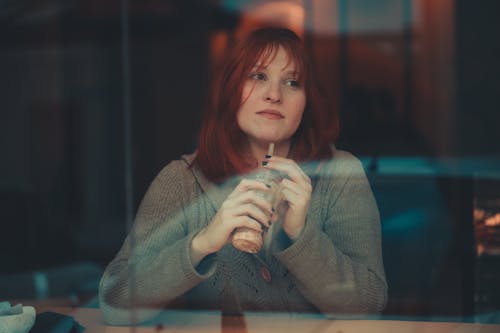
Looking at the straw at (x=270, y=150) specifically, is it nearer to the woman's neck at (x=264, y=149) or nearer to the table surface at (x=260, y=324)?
the woman's neck at (x=264, y=149)

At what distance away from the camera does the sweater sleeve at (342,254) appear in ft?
5.08

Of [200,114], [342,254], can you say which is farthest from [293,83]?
[200,114]

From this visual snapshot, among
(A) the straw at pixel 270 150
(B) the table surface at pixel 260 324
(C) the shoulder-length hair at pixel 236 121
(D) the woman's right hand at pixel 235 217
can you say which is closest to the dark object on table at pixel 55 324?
(B) the table surface at pixel 260 324

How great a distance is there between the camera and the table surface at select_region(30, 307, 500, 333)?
60.6 inches

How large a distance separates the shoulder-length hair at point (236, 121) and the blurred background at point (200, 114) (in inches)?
4.9

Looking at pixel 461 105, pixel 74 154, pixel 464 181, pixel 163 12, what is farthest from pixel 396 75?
pixel 74 154

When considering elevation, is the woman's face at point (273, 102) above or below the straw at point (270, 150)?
above

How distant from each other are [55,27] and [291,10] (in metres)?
3.16

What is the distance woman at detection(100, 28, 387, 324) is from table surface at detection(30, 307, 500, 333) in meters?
0.03

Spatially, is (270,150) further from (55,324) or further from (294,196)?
(55,324)

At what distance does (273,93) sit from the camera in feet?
5.45

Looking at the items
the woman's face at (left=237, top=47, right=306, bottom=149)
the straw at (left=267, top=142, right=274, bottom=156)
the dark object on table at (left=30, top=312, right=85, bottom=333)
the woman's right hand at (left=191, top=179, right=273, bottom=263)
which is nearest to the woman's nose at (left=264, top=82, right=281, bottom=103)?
the woman's face at (left=237, top=47, right=306, bottom=149)

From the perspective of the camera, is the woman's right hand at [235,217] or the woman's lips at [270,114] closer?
the woman's right hand at [235,217]

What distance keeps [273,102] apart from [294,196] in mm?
255
